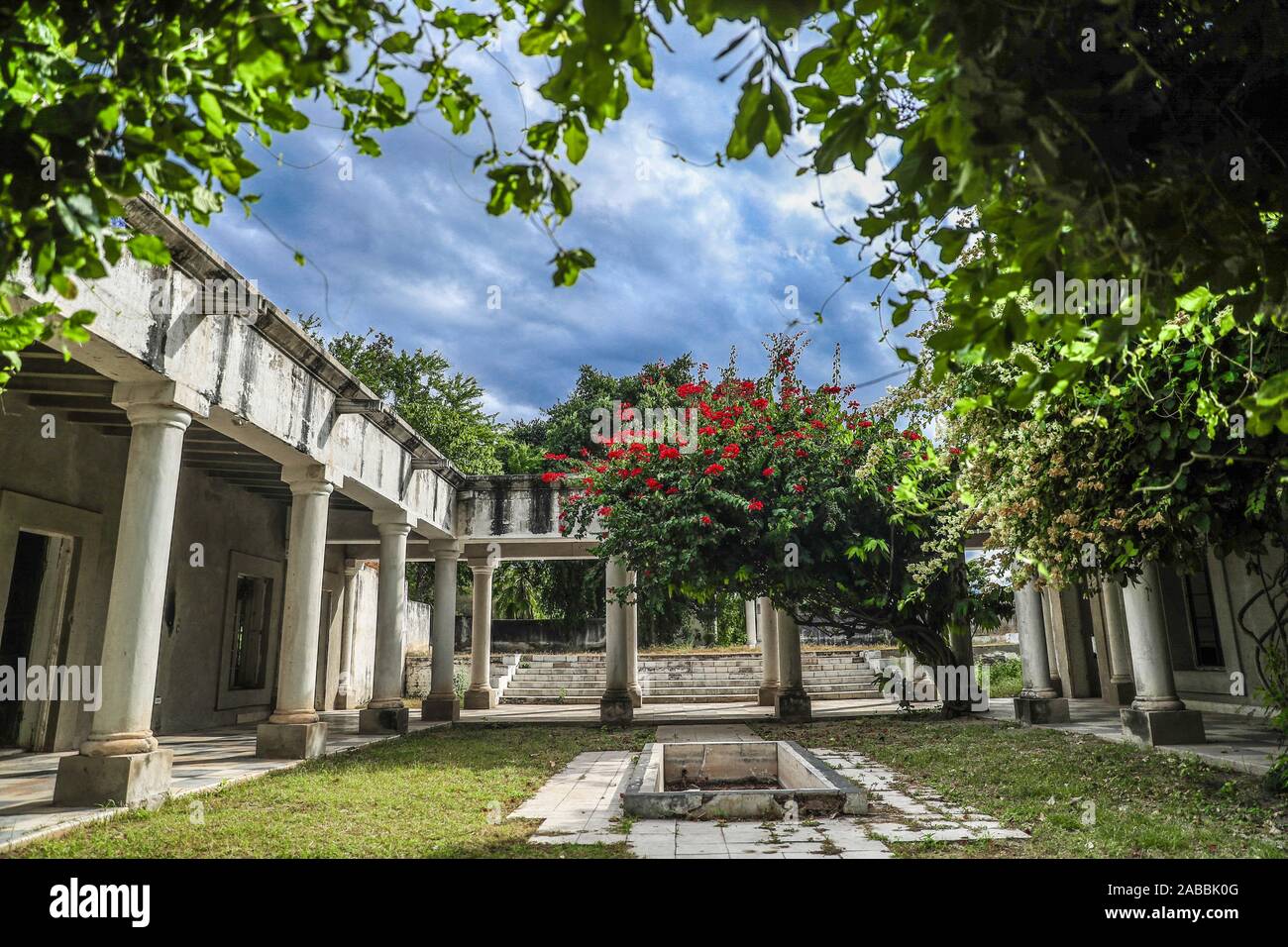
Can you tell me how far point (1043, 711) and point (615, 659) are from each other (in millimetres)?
6916

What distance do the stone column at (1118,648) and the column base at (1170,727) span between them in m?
4.93

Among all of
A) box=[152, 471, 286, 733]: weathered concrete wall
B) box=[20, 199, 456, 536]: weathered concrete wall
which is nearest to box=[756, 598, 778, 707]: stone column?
box=[20, 199, 456, 536]: weathered concrete wall

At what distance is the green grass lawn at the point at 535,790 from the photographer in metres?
5.05

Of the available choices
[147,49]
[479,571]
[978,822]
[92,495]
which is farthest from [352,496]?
[147,49]

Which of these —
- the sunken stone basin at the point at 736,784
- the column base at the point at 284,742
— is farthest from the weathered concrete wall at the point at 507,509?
the sunken stone basin at the point at 736,784

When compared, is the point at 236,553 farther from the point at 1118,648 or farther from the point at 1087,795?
the point at 1118,648

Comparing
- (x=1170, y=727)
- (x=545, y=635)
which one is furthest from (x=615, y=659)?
(x=545, y=635)

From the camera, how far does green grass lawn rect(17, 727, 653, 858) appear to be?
5109mm

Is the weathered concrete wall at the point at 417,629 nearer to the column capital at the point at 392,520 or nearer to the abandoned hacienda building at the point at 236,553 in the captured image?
the abandoned hacienda building at the point at 236,553

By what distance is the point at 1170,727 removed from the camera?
888cm

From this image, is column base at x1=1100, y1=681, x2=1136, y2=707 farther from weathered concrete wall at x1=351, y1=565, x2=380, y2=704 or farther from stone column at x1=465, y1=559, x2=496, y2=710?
weathered concrete wall at x1=351, y1=565, x2=380, y2=704

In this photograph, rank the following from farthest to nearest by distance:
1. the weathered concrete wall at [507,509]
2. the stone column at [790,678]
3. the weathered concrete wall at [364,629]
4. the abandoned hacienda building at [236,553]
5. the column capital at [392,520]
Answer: the weathered concrete wall at [364,629]
the weathered concrete wall at [507,509]
the stone column at [790,678]
the column capital at [392,520]
the abandoned hacienda building at [236,553]

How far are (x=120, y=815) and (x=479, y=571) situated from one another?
39.2 feet
